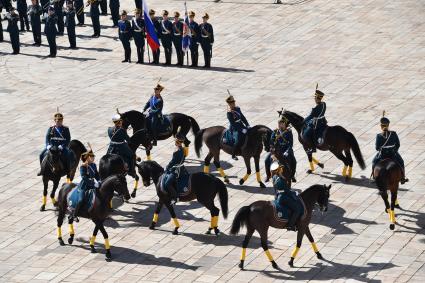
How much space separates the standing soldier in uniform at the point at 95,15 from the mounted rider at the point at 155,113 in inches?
700

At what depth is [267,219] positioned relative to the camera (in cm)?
2883

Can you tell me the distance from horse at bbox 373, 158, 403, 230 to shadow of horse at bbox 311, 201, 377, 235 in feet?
2.46

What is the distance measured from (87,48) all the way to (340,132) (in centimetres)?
2056

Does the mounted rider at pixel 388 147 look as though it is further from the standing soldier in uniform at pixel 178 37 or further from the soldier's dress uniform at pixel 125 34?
the soldier's dress uniform at pixel 125 34

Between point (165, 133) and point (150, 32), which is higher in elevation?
point (150, 32)

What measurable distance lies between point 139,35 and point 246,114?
947cm

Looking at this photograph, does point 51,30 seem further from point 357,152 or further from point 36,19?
point 357,152

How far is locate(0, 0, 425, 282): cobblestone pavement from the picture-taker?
96.7 ft

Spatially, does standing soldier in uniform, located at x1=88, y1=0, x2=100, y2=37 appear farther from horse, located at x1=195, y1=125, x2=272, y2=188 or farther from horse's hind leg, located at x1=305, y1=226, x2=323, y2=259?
horse's hind leg, located at x1=305, y1=226, x2=323, y2=259

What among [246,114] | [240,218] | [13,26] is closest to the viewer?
[240,218]

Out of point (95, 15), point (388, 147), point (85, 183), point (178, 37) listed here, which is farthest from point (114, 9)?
point (85, 183)

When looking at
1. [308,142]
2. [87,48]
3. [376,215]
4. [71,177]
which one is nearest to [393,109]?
[308,142]

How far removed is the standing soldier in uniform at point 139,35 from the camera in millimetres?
49844

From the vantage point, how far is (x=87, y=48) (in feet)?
174
